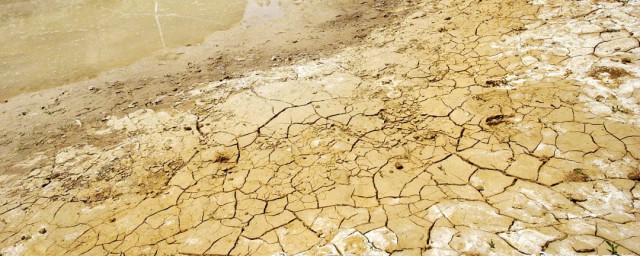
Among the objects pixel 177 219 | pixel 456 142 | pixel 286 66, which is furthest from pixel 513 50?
pixel 177 219

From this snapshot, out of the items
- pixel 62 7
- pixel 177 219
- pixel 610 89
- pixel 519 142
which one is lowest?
pixel 177 219

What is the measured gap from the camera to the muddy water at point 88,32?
4711 mm

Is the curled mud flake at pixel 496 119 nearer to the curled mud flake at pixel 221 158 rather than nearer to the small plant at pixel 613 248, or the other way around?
the small plant at pixel 613 248

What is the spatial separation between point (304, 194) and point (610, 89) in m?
2.67

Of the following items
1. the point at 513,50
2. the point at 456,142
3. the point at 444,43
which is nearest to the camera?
the point at 456,142

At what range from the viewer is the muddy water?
4.71 meters

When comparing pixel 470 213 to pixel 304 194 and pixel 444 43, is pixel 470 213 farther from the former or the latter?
pixel 444 43

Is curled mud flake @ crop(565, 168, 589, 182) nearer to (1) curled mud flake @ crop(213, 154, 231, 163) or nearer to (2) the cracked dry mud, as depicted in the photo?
(2) the cracked dry mud

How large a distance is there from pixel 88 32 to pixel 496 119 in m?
6.16

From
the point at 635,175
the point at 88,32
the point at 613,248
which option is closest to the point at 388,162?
the point at 613,248

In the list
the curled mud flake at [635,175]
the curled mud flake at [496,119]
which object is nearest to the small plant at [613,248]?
the curled mud flake at [635,175]

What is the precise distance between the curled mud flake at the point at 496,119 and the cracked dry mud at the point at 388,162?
1 centimetres

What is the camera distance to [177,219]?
2.50 metres

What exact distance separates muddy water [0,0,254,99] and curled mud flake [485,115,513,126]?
4229mm
